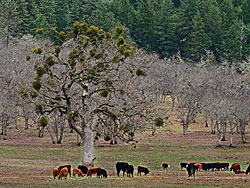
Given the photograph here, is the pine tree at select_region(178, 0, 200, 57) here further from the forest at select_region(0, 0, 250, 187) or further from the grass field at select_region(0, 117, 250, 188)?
the grass field at select_region(0, 117, 250, 188)

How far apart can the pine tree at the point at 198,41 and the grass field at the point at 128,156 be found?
5086 centimetres

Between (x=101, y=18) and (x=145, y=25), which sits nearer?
(x=101, y=18)

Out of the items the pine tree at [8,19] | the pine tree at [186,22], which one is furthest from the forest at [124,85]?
the pine tree at [186,22]

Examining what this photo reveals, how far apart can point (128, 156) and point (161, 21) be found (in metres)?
89.4

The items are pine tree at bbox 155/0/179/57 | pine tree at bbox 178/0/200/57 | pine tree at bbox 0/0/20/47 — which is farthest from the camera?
pine tree at bbox 155/0/179/57

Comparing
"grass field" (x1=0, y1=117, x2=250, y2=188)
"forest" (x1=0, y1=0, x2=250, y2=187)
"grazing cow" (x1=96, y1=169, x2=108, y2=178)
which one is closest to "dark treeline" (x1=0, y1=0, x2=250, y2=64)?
"forest" (x1=0, y1=0, x2=250, y2=187)

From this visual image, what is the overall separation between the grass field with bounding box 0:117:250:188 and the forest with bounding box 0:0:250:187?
0.15m

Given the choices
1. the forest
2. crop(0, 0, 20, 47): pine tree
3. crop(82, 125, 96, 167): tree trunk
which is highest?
crop(0, 0, 20, 47): pine tree

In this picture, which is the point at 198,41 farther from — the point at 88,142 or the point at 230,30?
the point at 88,142

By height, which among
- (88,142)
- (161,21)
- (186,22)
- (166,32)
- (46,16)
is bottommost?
(88,142)

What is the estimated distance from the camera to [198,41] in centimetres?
12744

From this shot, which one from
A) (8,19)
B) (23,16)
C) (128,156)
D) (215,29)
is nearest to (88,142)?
(128,156)

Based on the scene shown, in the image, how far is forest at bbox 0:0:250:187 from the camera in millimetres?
35406

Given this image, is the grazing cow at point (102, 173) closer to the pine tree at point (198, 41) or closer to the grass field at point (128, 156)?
the grass field at point (128, 156)
